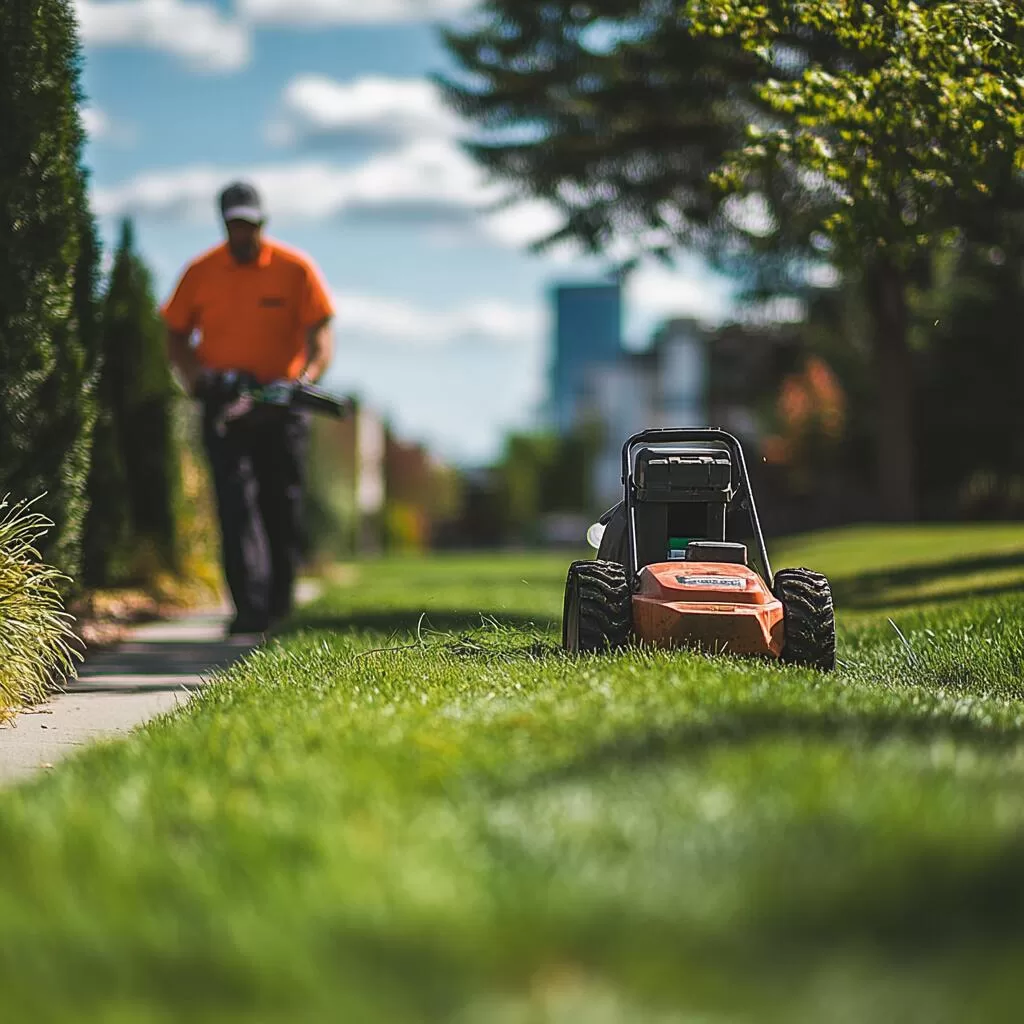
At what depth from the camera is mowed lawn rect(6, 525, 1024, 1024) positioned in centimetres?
247

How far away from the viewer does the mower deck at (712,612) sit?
623 centimetres

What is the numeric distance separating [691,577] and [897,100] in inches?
129

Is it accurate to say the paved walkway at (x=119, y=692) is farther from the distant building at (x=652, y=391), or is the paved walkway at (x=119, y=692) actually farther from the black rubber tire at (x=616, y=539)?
the distant building at (x=652, y=391)

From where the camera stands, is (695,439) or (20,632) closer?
(20,632)

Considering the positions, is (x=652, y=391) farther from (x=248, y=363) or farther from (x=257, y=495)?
(x=248, y=363)

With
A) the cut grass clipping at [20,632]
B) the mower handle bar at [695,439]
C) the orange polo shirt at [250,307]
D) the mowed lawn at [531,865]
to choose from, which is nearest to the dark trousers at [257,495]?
the orange polo shirt at [250,307]

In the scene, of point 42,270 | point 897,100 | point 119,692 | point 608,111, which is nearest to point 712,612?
point 119,692

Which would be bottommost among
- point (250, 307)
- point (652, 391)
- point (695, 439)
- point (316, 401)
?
point (695, 439)

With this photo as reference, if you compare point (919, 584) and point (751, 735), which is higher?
point (751, 735)

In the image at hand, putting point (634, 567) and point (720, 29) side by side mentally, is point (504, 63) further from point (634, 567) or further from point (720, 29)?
point (634, 567)

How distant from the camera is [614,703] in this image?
4840 mm

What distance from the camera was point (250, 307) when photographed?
919 centimetres

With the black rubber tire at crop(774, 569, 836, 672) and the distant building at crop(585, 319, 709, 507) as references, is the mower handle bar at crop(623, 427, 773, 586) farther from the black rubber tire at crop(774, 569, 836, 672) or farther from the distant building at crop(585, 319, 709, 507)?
the distant building at crop(585, 319, 709, 507)

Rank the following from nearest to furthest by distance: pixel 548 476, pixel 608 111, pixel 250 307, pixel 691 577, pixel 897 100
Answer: pixel 691 577, pixel 897 100, pixel 250 307, pixel 608 111, pixel 548 476
